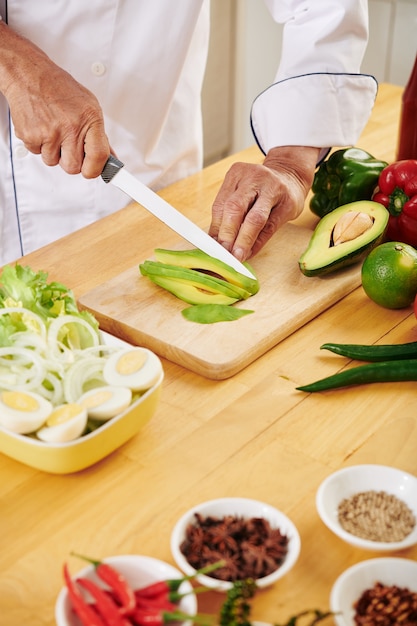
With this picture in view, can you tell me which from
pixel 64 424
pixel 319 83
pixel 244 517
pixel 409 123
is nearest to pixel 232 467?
pixel 244 517

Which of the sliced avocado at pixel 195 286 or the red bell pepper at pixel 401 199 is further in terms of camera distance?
the red bell pepper at pixel 401 199

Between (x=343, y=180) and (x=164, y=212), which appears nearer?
(x=164, y=212)

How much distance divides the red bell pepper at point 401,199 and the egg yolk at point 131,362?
29.0 inches

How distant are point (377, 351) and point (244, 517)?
1.56 ft

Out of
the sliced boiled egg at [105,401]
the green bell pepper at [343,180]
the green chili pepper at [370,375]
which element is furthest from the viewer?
the green bell pepper at [343,180]

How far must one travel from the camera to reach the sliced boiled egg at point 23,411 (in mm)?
1059

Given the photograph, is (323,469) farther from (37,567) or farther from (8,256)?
(8,256)

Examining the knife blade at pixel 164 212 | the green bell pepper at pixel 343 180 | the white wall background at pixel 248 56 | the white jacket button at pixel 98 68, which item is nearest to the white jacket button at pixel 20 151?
the white jacket button at pixel 98 68

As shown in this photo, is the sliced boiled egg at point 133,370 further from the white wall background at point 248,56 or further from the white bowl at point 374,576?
the white wall background at point 248,56

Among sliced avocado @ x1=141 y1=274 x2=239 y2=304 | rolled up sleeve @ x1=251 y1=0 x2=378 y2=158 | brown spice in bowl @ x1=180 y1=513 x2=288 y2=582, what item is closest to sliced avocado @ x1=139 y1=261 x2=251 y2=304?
sliced avocado @ x1=141 y1=274 x2=239 y2=304

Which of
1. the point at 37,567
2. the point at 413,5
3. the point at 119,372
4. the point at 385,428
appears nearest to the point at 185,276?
the point at 119,372

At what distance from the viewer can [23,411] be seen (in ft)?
3.51

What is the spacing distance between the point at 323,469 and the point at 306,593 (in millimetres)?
223

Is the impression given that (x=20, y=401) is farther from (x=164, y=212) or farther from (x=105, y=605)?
(x=164, y=212)
